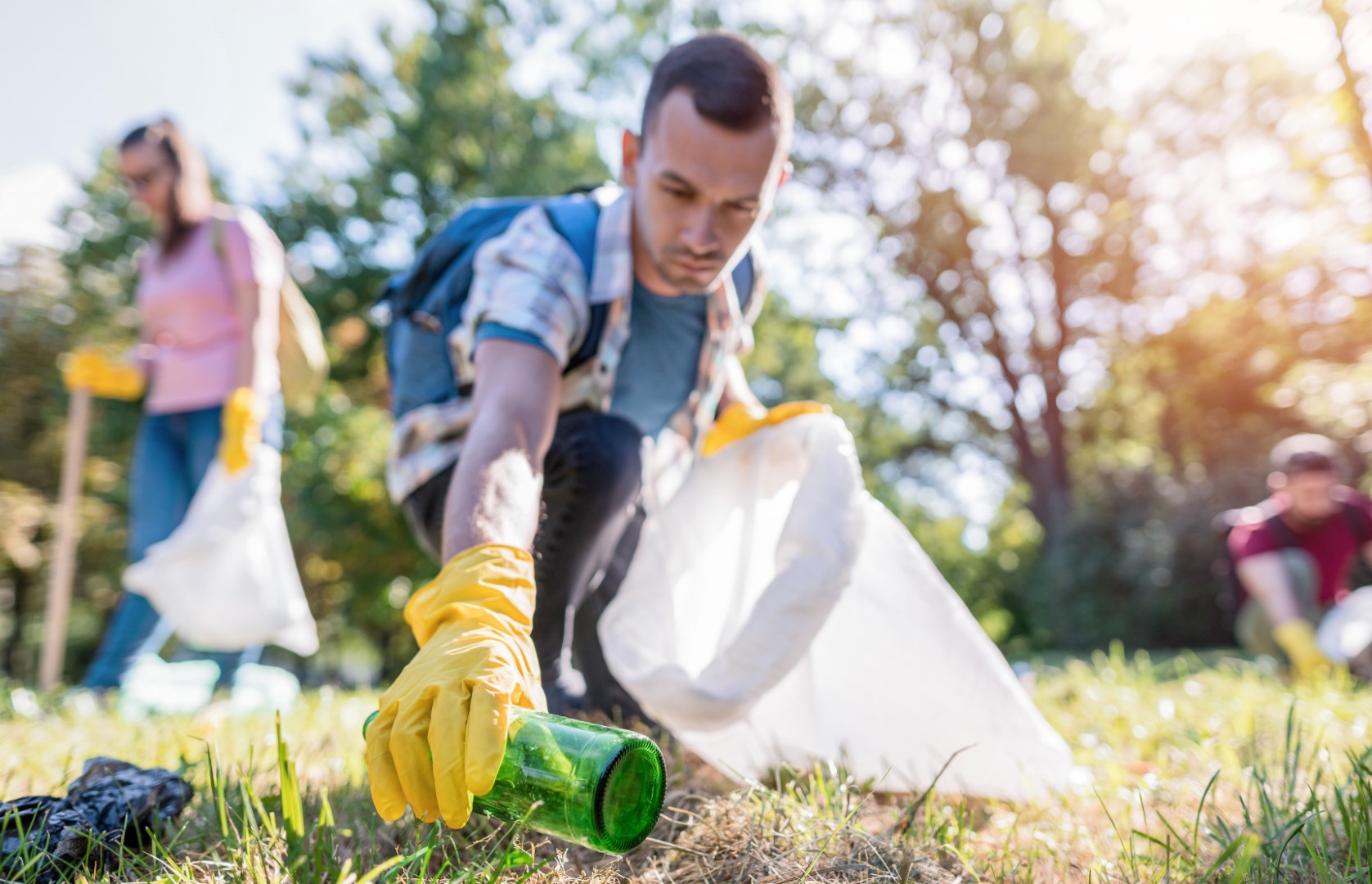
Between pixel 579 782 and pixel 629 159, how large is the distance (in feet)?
4.92

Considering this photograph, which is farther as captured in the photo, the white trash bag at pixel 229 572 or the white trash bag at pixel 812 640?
the white trash bag at pixel 229 572

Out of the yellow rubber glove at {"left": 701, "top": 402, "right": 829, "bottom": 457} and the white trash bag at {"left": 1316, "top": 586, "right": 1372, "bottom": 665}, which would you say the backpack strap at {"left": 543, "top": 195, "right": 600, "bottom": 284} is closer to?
the yellow rubber glove at {"left": 701, "top": 402, "right": 829, "bottom": 457}

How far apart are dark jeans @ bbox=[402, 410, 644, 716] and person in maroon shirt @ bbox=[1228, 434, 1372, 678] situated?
4536 millimetres

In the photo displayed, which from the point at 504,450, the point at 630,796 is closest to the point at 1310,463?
the point at 504,450

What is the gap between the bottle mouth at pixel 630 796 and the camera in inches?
35.0

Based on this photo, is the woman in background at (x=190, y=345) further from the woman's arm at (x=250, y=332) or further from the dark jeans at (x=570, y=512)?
the dark jeans at (x=570, y=512)

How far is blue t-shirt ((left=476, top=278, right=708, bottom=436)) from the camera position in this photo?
2125 mm

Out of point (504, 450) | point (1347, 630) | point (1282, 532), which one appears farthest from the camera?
point (1282, 532)

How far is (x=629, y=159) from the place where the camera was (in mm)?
2010

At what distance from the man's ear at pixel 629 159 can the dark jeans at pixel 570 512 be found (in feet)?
1.79

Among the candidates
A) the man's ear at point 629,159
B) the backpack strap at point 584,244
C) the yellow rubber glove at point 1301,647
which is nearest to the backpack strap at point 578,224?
the backpack strap at point 584,244

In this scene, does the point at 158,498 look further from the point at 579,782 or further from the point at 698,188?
the point at 579,782

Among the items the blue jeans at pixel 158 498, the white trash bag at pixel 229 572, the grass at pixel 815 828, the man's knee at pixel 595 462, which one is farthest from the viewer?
the blue jeans at pixel 158 498

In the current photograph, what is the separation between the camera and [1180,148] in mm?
13977
